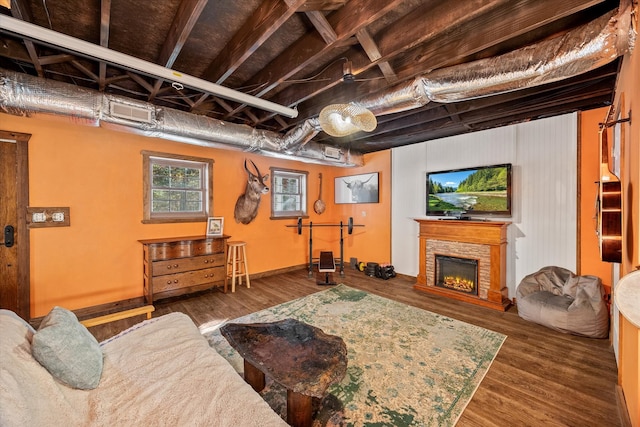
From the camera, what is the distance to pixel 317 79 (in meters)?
2.67

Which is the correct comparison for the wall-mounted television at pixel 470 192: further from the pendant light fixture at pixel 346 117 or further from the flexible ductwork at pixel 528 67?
the pendant light fixture at pixel 346 117

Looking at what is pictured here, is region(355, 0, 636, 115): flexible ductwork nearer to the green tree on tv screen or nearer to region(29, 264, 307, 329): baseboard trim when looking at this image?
the green tree on tv screen

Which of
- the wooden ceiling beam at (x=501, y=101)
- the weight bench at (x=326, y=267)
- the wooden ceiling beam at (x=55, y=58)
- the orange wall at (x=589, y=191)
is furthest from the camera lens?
the weight bench at (x=326, y=267)

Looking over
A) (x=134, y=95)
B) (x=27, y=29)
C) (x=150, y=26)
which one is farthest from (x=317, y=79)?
(x=134, y=95)

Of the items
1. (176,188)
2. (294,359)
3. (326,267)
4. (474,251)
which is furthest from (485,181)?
(176,188)

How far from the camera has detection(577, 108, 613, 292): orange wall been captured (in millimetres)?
3076

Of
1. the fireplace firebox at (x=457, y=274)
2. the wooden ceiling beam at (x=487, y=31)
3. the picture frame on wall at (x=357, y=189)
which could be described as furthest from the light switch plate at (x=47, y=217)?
the fireplace firebox at (x=457, y=274)

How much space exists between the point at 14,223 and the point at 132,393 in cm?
301

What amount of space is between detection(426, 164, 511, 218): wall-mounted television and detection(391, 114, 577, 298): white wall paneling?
148 mm

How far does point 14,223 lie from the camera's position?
284 cm

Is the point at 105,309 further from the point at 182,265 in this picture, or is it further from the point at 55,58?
the point at 55,58

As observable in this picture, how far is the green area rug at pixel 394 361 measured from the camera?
1.74 m

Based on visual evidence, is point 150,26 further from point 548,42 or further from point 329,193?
point 329,193

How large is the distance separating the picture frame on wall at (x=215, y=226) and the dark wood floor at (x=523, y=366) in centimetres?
97
